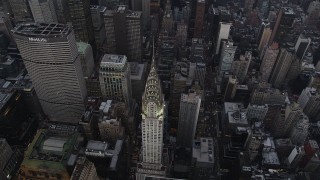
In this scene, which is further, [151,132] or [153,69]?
[151,132]

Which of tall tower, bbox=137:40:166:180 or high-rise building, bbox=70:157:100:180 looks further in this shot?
high-rise building, bbox=70:157:100:180

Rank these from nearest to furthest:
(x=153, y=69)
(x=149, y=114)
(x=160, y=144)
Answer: (x=153, y=69), (x=149, y=114), (x=160, y=144)

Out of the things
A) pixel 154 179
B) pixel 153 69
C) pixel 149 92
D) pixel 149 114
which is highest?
pixel 153 69

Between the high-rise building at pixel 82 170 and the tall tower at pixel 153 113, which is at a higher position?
the tall tower at pixel 153 113

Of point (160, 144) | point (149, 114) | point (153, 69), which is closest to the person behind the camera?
point (153, 69)

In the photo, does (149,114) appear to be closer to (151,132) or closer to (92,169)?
(151,132)

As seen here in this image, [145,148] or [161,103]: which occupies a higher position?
[161,103]

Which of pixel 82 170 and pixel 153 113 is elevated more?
pixel 153 113

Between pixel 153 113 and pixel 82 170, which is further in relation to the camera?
pixel 153 113

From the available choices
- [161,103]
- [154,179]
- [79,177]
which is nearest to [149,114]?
[161,103]

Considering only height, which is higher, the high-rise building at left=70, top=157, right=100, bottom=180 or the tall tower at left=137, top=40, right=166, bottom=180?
the tall tower at left=137, top=40, right=166, bottom=180

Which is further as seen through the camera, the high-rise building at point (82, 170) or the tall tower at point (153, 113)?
the high-rise building at point (82, 170)
